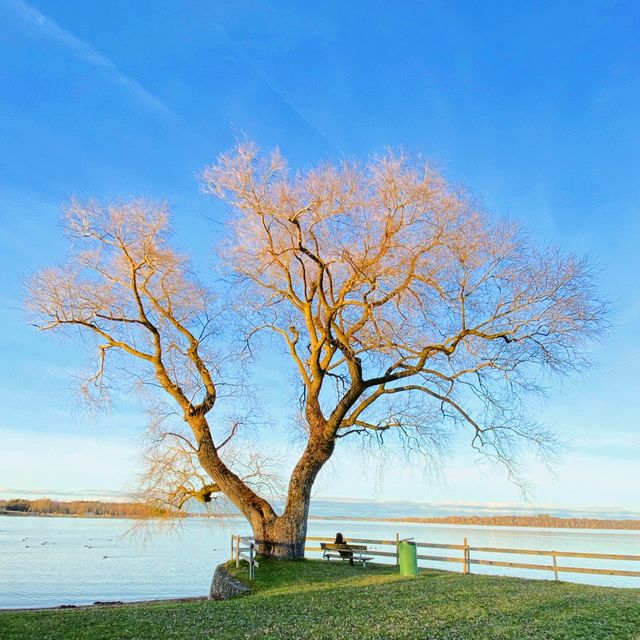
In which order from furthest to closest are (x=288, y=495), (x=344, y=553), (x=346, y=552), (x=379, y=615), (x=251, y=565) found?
(x=344, y=553) → (x=346, y=552) → (x=288, y=495) → (x=251, y=565) → (x=379, y=615)

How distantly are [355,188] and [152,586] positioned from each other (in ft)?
71.5

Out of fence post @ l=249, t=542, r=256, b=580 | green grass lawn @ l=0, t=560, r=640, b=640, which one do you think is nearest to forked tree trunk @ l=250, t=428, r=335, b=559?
fence post @ l=249, t=542, r=256, b=580

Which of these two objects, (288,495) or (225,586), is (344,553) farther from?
(225,586)

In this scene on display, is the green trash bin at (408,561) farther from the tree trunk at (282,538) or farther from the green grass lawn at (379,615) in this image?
the tree trunk at (282,538)

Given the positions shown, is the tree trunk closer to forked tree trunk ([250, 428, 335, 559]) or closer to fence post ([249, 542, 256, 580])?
forked tree trunk ([250, 428, 335, 559])

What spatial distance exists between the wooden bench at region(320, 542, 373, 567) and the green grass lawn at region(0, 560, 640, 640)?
185 inches

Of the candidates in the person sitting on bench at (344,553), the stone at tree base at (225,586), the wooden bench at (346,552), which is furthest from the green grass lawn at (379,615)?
the person sitting on bench at (344,553)

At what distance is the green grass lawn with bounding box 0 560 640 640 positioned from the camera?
9.04 m

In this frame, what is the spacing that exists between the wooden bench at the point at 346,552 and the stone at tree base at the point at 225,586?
3780 mm

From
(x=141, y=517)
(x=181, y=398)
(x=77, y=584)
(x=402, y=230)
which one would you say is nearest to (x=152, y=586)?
(x=77, y=584)

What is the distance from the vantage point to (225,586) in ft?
53.0

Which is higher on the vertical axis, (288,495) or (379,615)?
(288,495)

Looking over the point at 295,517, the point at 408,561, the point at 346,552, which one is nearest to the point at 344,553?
the point at 346,552

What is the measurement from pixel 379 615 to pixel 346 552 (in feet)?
32.3
